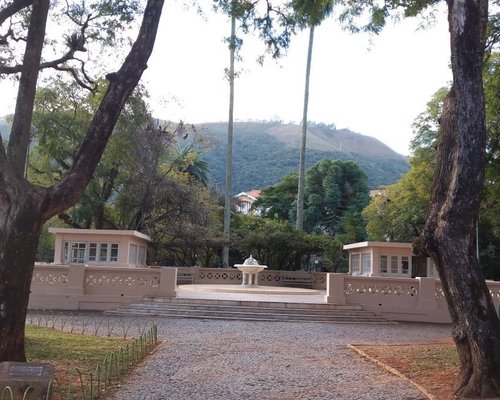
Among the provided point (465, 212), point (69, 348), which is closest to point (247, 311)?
point (69, 348)

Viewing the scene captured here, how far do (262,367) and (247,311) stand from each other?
8.52 meters

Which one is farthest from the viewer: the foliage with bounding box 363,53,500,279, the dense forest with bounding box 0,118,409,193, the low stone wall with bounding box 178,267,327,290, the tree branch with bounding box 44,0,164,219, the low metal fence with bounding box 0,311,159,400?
the dense forest with bounding box 0,118,409,193

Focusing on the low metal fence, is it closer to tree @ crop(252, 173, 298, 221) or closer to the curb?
the curb

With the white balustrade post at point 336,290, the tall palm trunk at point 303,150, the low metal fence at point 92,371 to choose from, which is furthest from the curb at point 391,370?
the tall palm trunk at point 303,150

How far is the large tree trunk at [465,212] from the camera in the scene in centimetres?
662

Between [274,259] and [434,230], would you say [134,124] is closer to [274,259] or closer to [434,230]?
[434,230]

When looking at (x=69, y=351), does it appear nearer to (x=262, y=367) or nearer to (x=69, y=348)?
(x=69, y=348)

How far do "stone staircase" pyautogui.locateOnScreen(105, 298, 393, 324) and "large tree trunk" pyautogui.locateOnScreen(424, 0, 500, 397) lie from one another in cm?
989

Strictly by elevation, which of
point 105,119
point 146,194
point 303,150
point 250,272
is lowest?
point 250,272

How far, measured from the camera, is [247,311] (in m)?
17.1

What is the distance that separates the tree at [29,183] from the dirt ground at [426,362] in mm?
4957

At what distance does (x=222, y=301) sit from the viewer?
17.8 metres

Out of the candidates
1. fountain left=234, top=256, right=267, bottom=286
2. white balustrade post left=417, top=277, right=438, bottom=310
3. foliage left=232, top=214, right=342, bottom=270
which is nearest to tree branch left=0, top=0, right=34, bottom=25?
white balustrade post left=417, top=277, right=438, bottom=310

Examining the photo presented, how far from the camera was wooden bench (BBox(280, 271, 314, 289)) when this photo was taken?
31.7m
